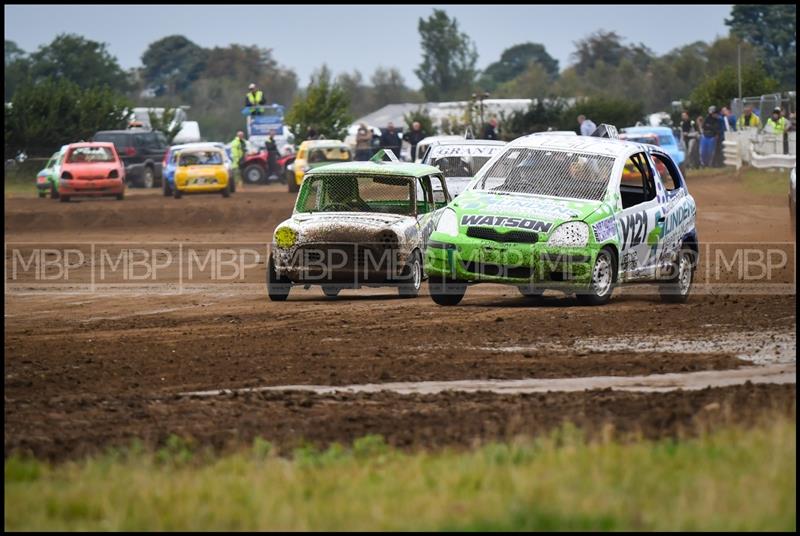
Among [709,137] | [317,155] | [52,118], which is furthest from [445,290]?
[52,118]

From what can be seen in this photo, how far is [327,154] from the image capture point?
4066 centimetres

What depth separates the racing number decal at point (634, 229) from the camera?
1496 cm

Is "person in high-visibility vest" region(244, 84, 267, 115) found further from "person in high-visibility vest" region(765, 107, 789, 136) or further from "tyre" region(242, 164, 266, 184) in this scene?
"person in high-visibility vest" region(765, 107, 789, 136)

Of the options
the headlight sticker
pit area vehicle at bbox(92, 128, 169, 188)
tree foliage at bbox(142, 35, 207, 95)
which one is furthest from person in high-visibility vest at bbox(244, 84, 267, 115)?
tree foliage at bbox(142, 35, 207, 95)

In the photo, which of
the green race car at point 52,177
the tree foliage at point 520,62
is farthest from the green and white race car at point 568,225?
the tree foliage at point 520,62

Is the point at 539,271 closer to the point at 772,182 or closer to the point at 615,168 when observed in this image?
the point at 615,168

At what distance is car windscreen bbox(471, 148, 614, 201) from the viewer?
49.6 ft

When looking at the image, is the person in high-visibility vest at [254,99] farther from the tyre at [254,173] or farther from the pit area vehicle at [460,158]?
the pit area vehicle at [460,158]

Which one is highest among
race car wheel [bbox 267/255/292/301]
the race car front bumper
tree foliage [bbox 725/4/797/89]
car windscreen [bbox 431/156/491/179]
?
tree foliage [bbox 725/4/797/89]

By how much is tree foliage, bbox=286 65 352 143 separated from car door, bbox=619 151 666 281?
136ft

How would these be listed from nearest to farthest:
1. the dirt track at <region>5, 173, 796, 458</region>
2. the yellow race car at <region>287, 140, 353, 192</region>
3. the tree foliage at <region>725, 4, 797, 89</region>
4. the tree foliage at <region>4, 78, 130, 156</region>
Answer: the dirt track at <region>5, 173, 796, 458</region>, the yellow race car at <region>287, 140, 353, 192</region>, the tree foliage at <region>4, 78, 130, 156</region>, the tree foliage at <region>725, 4, 797, 89</region>

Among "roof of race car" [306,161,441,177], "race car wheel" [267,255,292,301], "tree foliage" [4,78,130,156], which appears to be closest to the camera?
"race car wheel" [267,255,292,301]

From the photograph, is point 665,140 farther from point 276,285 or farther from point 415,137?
point 276,285

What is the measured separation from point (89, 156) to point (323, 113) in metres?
19.9
